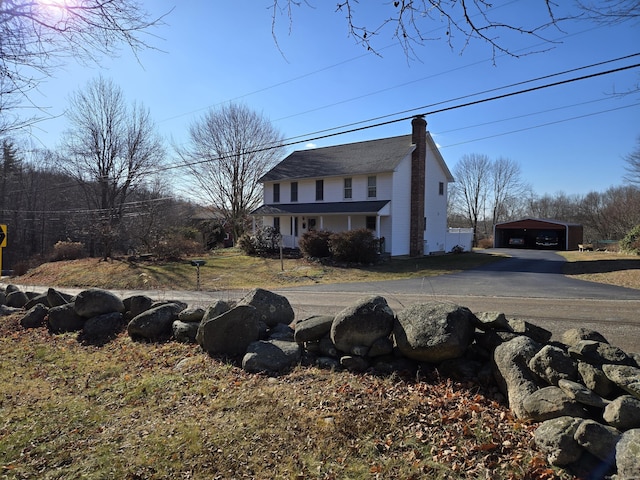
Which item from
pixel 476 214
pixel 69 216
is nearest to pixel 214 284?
pixel 69 216

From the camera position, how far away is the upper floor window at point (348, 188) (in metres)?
29.6

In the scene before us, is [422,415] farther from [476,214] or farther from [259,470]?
[476,214]

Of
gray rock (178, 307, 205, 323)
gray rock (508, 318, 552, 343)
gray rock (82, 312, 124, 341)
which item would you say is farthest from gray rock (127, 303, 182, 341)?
gray rock (508, 318, 552, 343)

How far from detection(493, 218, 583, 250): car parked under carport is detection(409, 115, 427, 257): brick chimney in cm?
2653

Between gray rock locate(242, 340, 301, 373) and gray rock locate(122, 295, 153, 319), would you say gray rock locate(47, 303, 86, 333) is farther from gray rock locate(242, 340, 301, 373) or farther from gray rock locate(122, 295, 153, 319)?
gray rock locate(242, 340, 301, 373)

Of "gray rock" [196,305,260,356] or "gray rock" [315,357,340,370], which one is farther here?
"gray rock" [196,305,260,356]

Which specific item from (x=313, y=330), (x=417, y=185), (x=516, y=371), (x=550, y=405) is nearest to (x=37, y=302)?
(x=313, y=330)

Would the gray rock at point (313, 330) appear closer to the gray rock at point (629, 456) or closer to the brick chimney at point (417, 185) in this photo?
the gray rock at point (629, 456)

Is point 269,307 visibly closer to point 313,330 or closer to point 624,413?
point 313,330

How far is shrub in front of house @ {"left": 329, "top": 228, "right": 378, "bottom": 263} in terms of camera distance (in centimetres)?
2319

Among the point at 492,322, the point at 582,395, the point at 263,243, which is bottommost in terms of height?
the point at 582,395

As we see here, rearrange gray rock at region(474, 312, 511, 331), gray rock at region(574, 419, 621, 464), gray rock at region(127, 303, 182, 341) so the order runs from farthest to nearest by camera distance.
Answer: gray rock at region(127, 303, 182, 341)
gray rock at region(474, 312, 511, 331)
gray rock at region(574, 419, 621, 464)

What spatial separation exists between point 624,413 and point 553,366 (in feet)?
2.45

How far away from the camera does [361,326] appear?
214 inches
